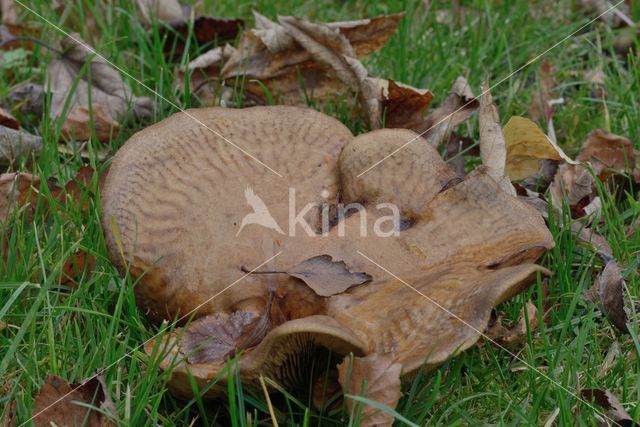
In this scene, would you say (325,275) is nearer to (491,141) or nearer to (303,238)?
(303,238)

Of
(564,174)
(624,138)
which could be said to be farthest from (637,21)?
(564,174)

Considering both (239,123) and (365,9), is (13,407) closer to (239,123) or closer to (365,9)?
(239,123)

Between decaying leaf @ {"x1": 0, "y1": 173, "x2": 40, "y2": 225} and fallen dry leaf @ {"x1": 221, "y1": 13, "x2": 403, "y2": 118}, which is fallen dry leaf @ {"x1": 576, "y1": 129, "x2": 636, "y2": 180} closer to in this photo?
fallen dry leaf @ {"x1": 221, "y1": 13, "x2": 403, "y2": 118}

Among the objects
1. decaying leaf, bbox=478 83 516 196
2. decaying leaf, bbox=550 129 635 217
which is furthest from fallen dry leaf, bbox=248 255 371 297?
decaying leaf, bbox=550 129 635 217

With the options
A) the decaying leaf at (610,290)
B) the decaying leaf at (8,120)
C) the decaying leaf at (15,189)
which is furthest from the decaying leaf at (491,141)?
the decaying leaf at (8,120)

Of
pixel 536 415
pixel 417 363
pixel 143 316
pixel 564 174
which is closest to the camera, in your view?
pixel 417 363

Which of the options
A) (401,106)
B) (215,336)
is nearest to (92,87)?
(401,106)
